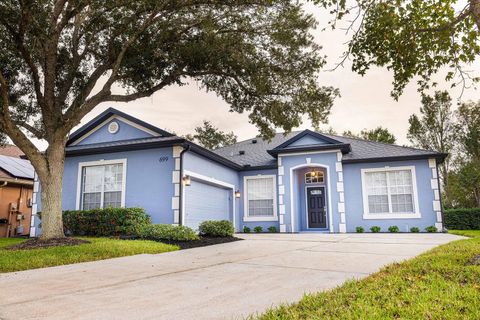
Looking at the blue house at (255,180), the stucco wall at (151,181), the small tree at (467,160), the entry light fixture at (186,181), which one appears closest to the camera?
the entry light fixture at (186,181)

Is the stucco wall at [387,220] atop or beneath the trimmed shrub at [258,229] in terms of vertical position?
atop

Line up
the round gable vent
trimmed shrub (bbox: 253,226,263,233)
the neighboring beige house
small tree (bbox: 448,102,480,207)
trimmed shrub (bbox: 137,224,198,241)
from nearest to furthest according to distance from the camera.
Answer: trimmed shrub (bbox: 137,224,198,241) < the round gable vent < the neighboring beige house < trimmed shrub (bbox: 253,226,263,233) < small tree (bbox: 448,102,480,207)

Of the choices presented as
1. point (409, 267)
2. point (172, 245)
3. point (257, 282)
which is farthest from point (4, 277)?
point (409, 267)

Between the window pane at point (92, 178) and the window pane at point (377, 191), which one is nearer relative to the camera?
the window pane at point (92, 178)

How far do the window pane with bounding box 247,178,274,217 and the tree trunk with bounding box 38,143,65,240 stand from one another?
386 inches

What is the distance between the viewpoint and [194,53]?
8.68 metres

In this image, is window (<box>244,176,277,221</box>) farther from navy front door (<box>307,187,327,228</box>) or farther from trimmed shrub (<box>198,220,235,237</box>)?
trimmed shrub (<box>198,220,235,237</box>)

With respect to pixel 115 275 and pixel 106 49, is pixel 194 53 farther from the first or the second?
pixel 115 275

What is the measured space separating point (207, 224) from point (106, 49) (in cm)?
626

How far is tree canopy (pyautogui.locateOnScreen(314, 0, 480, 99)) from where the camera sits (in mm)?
5234

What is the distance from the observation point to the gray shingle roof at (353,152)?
49.0ft

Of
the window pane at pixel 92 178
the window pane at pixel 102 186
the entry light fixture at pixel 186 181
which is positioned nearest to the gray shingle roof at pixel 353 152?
the entry light fixture at pixel 186 181

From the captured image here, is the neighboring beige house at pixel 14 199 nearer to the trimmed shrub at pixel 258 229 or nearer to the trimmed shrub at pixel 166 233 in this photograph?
the trimmed shrub at pixel 166 233

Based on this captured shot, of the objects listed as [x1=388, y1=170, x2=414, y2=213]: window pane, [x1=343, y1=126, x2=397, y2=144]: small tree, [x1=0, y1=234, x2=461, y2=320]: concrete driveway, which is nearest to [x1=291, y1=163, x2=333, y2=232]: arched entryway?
[x1=388, y1=170, x2=414, y2=213]: window pane
